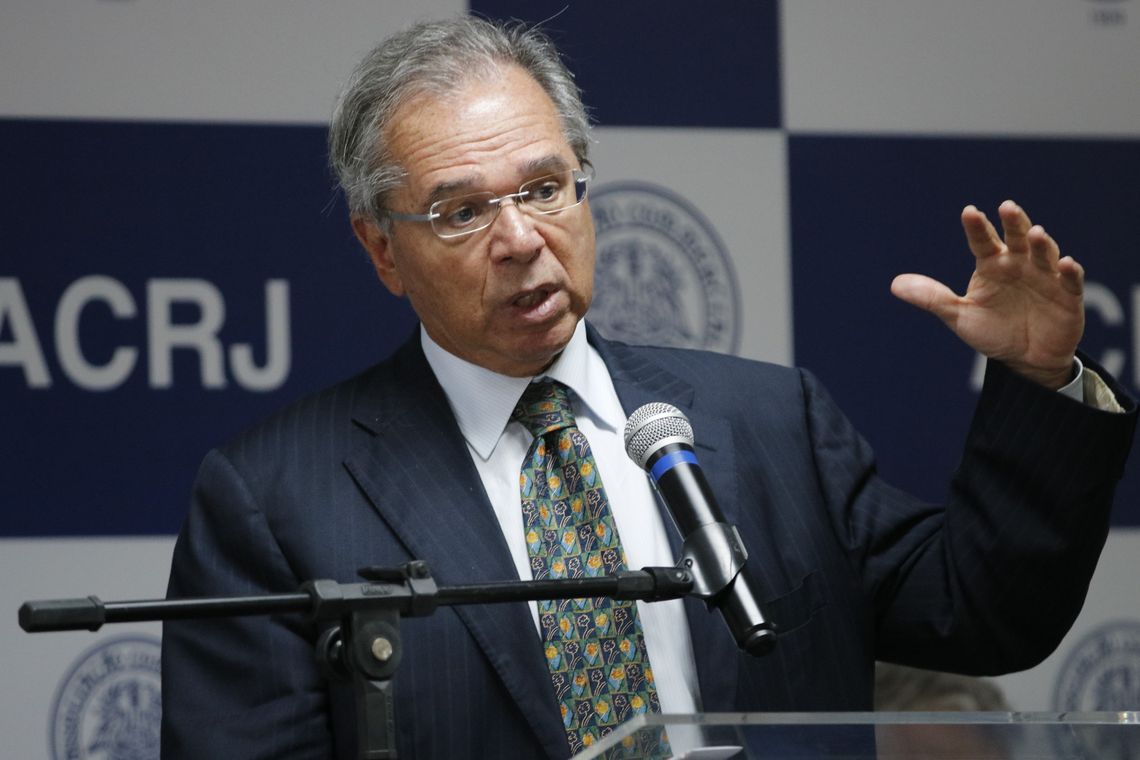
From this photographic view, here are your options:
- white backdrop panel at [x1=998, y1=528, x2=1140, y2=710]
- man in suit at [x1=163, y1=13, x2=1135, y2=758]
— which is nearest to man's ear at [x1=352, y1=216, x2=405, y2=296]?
man in suit at [x1=163, y1=13, x2=1135, y2=758]

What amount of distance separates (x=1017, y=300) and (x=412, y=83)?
3.04 feet

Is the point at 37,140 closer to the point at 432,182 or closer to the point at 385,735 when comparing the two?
the point at 432,182

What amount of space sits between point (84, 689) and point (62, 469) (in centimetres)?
41

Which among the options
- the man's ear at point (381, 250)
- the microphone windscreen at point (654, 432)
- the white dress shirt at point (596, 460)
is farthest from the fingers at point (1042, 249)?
the man's ear at point (381, 250)

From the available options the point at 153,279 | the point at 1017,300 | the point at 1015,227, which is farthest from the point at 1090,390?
the point at 153,279

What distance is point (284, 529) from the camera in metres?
2.34

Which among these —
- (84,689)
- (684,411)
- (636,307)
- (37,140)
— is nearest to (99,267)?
(37,140)

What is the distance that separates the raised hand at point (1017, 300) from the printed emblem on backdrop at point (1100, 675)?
5.20 feet

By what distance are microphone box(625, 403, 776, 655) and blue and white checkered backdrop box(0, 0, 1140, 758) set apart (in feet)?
4.85

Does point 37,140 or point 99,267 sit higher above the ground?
point 37,140

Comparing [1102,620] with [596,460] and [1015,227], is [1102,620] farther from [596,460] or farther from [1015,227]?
[1015,227]

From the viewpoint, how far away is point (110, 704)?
3121 millimetres

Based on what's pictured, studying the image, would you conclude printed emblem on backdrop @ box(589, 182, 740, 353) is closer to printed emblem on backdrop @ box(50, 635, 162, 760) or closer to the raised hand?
printed emblem on backdrop @ box(50, 635, 162, 760)

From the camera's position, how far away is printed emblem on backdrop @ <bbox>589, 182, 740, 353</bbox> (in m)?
3.38
